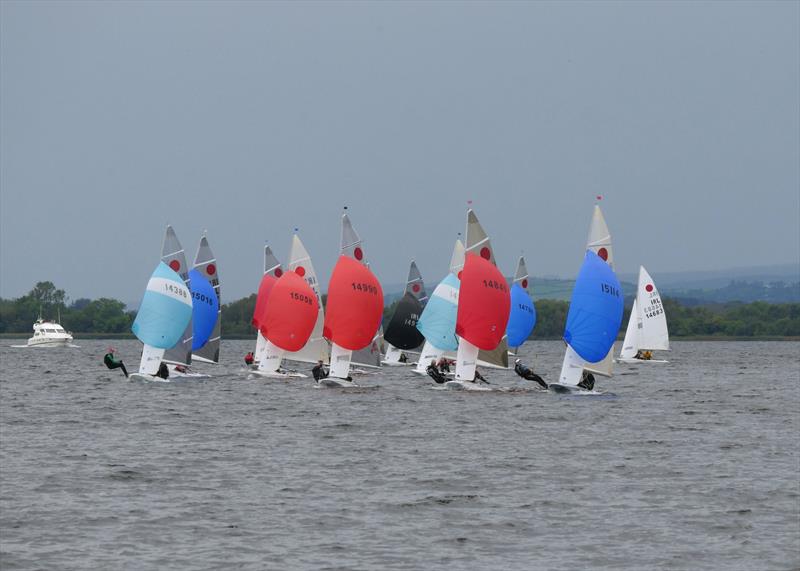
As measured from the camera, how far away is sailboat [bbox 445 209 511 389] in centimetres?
5166

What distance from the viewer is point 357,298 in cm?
5447

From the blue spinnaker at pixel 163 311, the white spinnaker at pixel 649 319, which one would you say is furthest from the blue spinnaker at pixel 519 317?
the blue spinnaker at pixel 163 311

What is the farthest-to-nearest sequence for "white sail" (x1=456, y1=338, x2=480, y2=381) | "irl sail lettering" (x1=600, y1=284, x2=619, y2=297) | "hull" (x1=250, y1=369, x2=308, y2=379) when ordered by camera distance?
1. "hull" (x1=250, y1=369, x2=308, y2=379)
2. "white sail" (x1=456, y1=338, x2=480, y2=381)
3. "irl sail lettering" (x1=600, y1=284, x2=619, y2=297)

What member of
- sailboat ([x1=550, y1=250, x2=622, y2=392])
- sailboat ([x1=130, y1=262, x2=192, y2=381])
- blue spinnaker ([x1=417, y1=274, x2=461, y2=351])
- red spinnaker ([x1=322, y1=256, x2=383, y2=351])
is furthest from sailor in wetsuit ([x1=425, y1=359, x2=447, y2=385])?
sailboat ([x1=130, y1=262, x2=192, y2=381])

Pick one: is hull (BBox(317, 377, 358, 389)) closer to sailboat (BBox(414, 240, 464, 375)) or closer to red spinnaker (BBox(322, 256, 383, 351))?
red spinnaker (BBox(322, 256, 383, 351))

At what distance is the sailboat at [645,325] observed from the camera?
94.8 metres

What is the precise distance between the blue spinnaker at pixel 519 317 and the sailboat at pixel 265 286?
1591 centimetres

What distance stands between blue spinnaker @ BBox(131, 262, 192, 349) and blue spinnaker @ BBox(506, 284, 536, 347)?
26.0 m

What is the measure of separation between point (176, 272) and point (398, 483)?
106 feet

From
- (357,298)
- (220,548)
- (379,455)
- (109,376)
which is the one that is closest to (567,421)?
(379,455)

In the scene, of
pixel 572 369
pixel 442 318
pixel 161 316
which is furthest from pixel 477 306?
pixel 161 316

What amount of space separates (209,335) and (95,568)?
46725 millimetres

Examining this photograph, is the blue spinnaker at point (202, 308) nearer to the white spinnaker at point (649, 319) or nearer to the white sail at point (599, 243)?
the white sail at point (599, 243)

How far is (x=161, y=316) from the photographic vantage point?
55.7 metres
